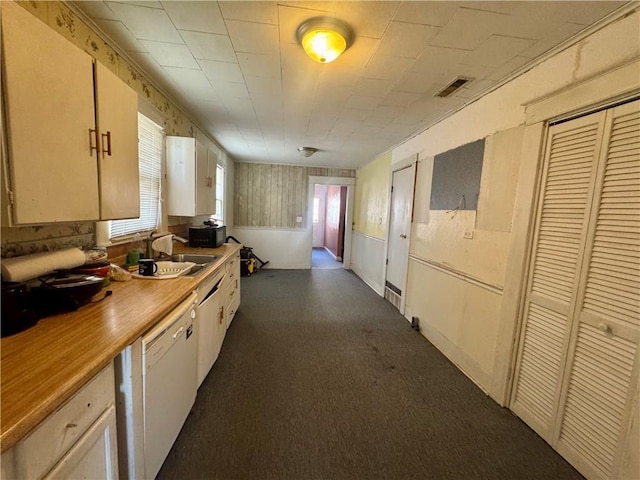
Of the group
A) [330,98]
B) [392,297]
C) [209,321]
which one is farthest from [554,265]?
[392,297]

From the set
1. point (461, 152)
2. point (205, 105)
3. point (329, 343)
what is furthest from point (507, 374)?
point (205, 105)

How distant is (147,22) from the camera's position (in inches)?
60.2

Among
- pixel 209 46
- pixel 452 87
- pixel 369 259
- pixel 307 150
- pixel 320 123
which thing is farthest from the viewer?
pixel 369 259

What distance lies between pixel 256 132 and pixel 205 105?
3.08 ft

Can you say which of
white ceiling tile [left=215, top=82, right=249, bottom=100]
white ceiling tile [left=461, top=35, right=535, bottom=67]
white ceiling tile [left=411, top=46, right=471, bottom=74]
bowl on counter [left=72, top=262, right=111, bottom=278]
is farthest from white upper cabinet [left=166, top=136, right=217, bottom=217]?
white ceiling tile [left=461, top=35, right=535, bottom=67]

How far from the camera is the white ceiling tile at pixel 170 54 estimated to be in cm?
174

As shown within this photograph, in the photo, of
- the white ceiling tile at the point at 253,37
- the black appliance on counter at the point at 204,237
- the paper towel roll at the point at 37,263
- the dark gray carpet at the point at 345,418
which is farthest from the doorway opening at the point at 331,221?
the paper towel roll at the point at 37,263

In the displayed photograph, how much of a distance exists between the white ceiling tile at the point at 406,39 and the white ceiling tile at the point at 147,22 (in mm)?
1267

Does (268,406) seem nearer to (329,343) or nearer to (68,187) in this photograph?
(329,343)

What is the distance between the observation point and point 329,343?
275 centimetres

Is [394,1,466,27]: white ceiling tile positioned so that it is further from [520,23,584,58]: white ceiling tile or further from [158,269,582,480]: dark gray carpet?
[158,269,582,480]: dark gray carpet

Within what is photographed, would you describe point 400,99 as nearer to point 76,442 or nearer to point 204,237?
point 204,237

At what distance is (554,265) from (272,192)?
16.9ft

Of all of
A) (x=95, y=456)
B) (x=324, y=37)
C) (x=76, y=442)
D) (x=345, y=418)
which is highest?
(x=324, y=37)
